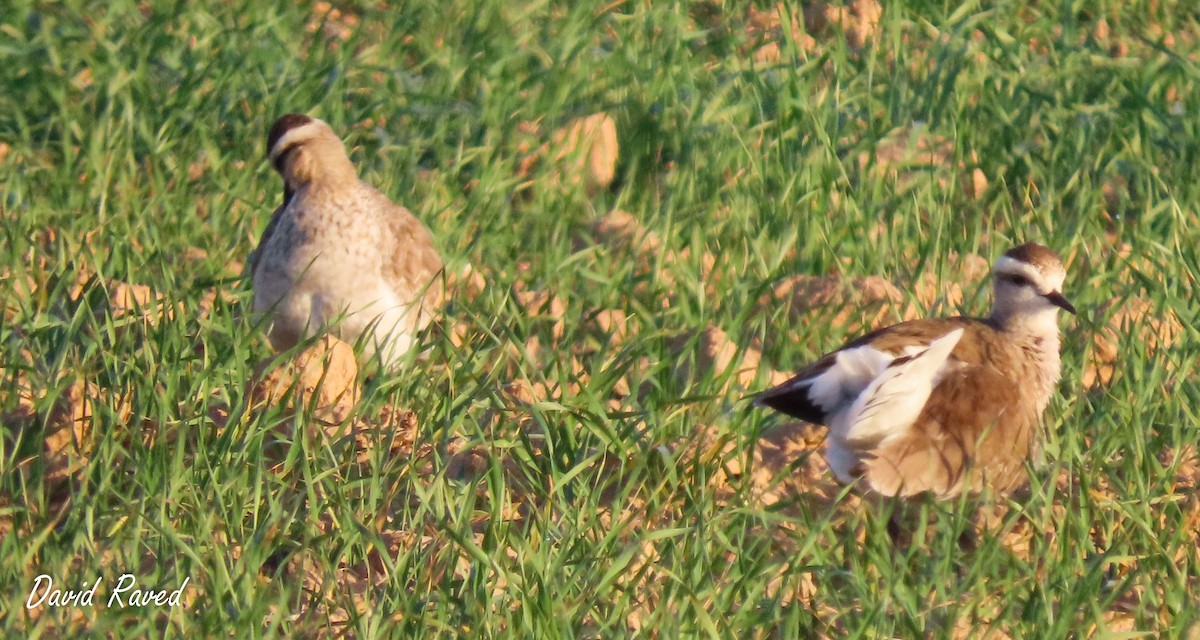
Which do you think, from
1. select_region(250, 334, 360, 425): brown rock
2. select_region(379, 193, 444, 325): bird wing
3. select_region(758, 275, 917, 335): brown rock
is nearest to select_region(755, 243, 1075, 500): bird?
select_region(758, 275, 917, 335): brown rock

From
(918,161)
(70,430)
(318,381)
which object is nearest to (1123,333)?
(918,161)

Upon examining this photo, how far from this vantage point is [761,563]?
463 centimetres

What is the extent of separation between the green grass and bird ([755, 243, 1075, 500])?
0.50 feet

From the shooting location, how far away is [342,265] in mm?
Answer: 6391

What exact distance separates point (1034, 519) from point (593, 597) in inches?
50.5

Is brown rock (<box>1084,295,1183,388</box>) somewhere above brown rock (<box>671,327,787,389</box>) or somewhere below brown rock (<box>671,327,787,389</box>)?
below

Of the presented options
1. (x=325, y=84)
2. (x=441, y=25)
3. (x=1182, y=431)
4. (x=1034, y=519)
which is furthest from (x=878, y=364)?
(x=441, y=25)

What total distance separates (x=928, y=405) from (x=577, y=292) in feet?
5.20

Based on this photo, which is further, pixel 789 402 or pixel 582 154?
pixel 582 154

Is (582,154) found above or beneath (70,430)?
beneath

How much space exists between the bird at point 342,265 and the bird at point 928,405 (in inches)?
56.2

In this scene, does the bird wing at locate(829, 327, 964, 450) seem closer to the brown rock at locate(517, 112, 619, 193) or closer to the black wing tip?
the black wing tip

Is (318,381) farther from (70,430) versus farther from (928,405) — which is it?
(928,405)

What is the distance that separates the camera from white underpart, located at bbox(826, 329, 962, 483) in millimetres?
5172
